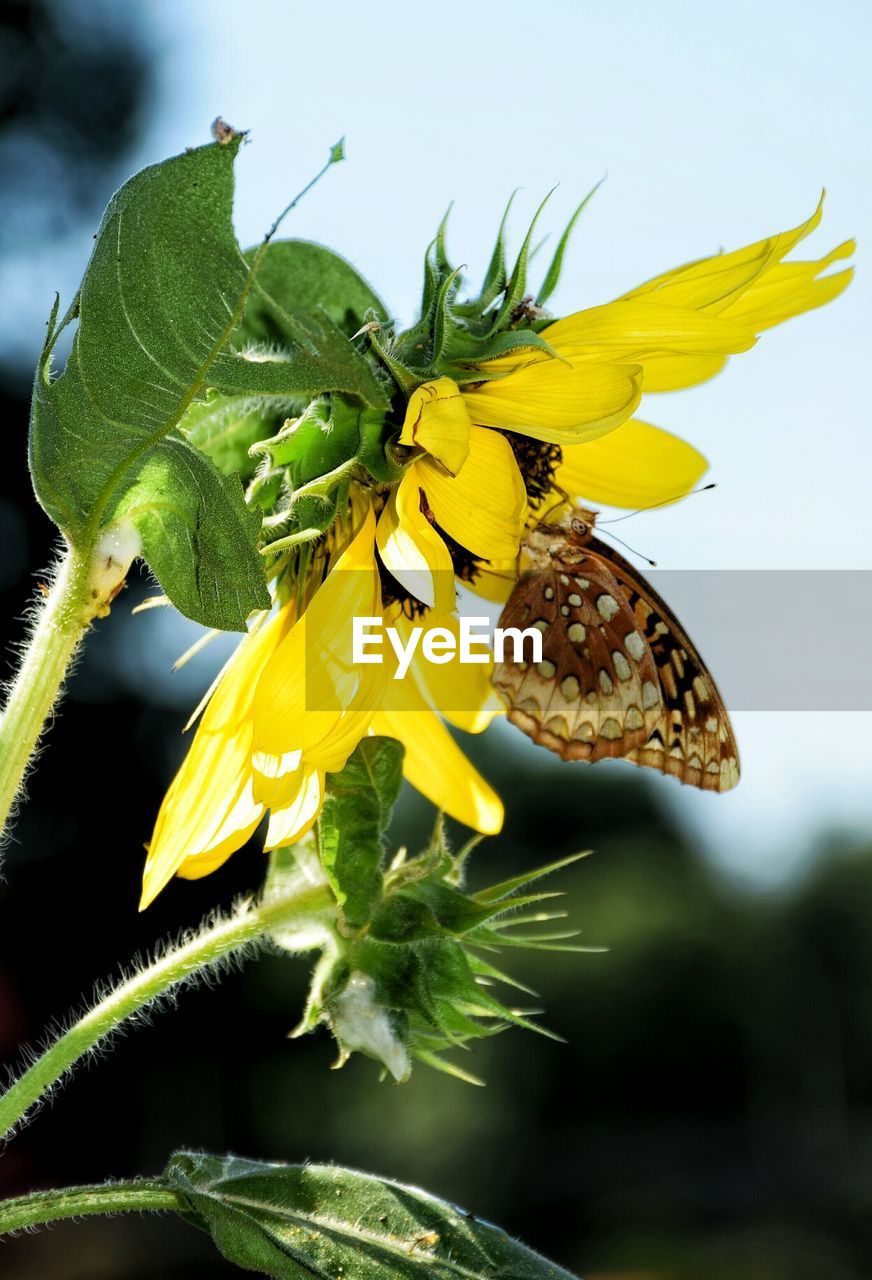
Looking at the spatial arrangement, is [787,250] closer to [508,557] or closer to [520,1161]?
[508,557]

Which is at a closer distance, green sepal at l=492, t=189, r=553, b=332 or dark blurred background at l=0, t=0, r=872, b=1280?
green sepal at l=492, t=189, r=553, b=332

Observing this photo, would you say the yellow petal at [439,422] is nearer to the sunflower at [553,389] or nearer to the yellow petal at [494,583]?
the sunflower at [553,389]

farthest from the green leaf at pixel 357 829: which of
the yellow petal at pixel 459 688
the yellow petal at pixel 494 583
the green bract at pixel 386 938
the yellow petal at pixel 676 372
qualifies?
the yellow petal at pixel 676 372

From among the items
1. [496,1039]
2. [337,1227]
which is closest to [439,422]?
[337,1227]

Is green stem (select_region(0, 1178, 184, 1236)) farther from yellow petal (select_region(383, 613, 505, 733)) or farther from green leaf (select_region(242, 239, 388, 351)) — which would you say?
green leaf (select_region(242, 239, 388, 351))

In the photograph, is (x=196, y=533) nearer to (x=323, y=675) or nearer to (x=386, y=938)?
(x=323, y=675)

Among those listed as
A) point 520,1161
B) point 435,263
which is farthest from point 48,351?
point 520,1161

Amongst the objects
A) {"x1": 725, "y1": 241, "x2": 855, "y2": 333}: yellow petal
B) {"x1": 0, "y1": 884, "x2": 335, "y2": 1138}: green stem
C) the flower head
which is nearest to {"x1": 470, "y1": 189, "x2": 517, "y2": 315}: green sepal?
the flower head
